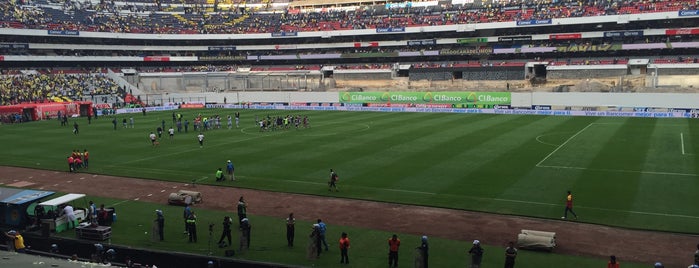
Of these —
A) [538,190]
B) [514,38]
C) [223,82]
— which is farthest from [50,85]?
[538,190]

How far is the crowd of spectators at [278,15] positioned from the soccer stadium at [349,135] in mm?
592

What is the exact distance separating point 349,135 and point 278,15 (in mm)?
76711

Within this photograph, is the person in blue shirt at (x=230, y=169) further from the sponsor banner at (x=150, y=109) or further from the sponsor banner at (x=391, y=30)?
the sponsor banner at (x=391, y=30)

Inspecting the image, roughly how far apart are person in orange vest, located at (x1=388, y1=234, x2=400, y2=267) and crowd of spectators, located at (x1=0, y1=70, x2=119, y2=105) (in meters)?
71.2

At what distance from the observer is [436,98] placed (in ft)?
245

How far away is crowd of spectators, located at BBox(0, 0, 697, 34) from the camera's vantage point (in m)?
85.7

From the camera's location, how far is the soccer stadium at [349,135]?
62.9ft

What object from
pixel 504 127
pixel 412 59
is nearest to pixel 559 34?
pixel 412 59

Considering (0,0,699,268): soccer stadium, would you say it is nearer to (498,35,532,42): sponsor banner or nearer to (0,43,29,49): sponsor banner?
(0,43,29,49): sponsor banner

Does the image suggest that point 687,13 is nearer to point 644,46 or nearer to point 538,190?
point 644,46

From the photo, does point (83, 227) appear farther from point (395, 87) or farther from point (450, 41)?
point (450, 41)

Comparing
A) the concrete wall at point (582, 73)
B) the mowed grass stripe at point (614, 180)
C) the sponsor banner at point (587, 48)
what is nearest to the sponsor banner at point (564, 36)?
the sponsor banner at point (587, 48)

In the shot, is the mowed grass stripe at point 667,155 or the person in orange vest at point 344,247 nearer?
the person in orange vest at point 344,247

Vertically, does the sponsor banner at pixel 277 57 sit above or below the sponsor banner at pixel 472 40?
below
